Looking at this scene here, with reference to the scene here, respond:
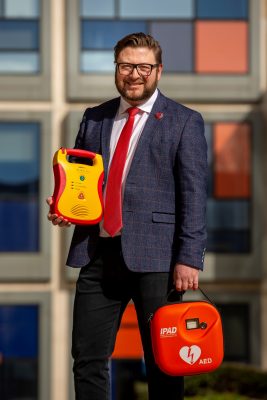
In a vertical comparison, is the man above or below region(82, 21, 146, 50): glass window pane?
below

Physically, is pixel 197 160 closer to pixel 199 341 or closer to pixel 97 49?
pixel 199 341

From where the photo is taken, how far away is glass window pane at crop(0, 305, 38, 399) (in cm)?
1633

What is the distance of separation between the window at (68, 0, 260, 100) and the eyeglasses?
11.4 meters

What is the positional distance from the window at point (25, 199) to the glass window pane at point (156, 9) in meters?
2.21

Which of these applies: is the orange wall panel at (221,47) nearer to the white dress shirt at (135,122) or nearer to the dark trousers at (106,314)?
the white dress shirt at (135,122)

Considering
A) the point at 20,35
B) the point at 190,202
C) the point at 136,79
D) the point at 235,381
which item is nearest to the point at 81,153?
the point at 136,79

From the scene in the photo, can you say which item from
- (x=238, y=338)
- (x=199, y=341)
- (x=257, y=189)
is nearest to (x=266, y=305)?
(x=238, y=338)

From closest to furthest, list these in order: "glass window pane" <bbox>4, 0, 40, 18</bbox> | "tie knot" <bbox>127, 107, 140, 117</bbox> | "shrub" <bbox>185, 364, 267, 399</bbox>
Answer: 1. "tie knot" <bbox>127, 107, 140, 117</bbox>
2. "shrub" <bbox>185, 364, 267, 399</bbox>
3. "glass window pane" <bbox>4, 0, 40, 18</bbox>

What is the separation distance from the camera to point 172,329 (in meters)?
4.83

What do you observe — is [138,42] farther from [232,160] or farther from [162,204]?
[232,160]

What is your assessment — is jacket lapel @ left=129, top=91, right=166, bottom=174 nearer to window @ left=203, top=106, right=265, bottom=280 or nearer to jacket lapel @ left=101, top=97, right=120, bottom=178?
jacket lapel @ left=101, top=97, right=120, bottom=178

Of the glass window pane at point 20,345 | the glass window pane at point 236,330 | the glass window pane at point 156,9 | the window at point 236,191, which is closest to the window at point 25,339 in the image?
the glass window pane at point 20,345

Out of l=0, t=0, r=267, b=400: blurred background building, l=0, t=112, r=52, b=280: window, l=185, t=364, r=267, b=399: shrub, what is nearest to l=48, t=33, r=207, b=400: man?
l=185, t=364, r=267, b=399: shrub

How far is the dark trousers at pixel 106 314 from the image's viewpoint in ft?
16.0
